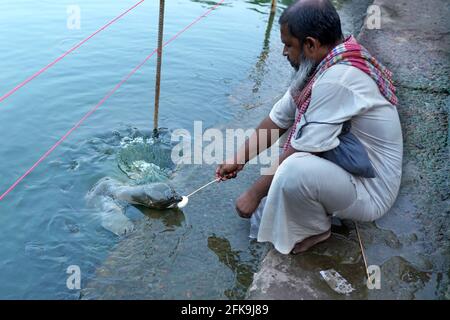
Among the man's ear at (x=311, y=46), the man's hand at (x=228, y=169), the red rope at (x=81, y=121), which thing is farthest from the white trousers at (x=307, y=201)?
the red rope at (x=81, y=121)

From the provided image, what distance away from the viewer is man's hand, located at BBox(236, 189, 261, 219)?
2.92 m

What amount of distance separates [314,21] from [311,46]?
158 millimetres

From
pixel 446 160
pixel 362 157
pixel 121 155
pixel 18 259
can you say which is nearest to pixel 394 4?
pixel 446 160

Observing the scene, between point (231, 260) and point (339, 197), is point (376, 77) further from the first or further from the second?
point (231, 260)

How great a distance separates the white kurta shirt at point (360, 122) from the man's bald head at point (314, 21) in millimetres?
229

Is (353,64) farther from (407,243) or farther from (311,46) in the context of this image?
(407,243)

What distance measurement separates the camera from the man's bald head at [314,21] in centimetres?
242

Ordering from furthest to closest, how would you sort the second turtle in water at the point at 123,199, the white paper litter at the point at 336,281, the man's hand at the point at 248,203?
the second turtle in water at the point at 123,199 < the man's hand at the point at 248,203 < the white paper litter at the point at 336,281

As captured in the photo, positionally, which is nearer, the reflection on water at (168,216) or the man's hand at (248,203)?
the man's hand at (248,203)

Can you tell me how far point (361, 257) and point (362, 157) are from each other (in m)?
0.68

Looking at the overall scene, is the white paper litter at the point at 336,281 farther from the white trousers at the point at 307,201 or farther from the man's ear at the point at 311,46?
the man's ear at the point at 311,46

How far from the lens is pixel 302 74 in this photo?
2.69 meters

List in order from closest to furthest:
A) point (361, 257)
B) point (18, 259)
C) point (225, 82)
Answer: point (361, 257)
point (18, 259)
point (225, 82)
